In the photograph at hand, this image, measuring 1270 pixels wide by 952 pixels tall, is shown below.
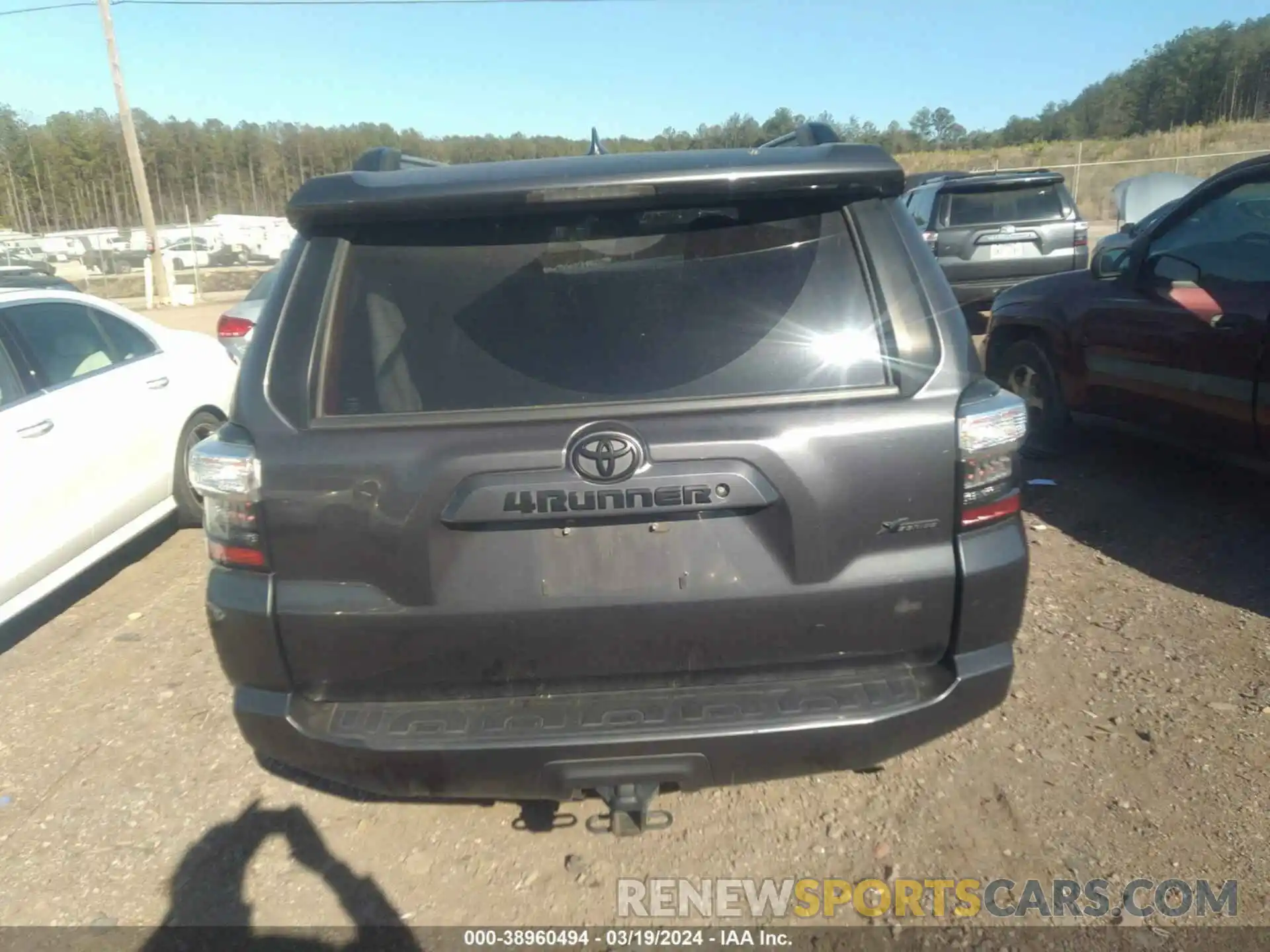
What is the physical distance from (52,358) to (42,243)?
36.7 meters

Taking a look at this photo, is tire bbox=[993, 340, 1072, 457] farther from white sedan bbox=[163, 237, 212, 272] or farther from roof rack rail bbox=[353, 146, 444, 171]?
white sedan bbox=[163, 237, 212, 272]

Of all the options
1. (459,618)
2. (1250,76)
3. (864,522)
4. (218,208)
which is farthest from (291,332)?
(1250,76)

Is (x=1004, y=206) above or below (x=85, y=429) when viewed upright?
above

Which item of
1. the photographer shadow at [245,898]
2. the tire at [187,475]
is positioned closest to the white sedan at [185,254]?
the tire at [187,475]

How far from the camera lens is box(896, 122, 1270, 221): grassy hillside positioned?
28.2 m

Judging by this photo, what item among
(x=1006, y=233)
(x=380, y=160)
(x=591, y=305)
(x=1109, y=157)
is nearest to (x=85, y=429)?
(x=380, y=160)

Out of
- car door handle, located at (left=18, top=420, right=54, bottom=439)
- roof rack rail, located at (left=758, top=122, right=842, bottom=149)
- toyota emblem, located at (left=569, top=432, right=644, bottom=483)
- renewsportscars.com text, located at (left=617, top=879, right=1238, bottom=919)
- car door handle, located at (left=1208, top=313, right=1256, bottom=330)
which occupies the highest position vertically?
roof rack rail, located at (left=758, top=122, right=842, bottom=149)

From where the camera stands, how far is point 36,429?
429cm

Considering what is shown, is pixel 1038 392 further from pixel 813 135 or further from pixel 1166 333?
pixel 813 135

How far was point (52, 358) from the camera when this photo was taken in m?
4.73

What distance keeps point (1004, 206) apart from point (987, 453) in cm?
1002

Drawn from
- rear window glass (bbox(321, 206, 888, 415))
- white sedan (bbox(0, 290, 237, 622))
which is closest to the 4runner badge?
rear window glass (bbox(321, 206, 888, 415))

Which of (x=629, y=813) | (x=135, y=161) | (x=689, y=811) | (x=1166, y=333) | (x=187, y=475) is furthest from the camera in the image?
(x=135, y=161)

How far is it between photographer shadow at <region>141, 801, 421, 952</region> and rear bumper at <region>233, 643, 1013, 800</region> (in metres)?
0.51
